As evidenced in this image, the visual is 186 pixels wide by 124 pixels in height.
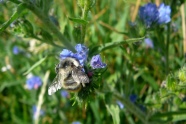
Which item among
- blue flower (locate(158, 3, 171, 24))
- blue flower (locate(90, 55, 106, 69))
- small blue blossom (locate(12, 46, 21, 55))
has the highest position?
small blue blossom (locate(12, 46, 21, 55))

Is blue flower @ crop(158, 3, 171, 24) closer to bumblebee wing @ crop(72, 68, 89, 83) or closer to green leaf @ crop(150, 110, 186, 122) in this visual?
green leaf @ crop(150, 110, 186, 122)

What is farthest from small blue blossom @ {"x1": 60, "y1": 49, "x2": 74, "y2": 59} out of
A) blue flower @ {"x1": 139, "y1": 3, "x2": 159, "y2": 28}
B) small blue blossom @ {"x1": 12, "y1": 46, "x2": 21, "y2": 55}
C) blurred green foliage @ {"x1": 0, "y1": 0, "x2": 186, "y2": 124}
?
small blue blossom @ {"x1": 12, "y1": 46, "x2": 21, "y2": 55}

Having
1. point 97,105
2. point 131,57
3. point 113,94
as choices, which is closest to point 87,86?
point 113,94

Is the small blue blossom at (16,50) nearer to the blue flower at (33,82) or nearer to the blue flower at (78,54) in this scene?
the blue flower at (33,82)

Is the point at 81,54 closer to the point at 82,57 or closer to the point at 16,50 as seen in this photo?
the point at 82,57

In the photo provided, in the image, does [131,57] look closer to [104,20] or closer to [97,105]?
[97,105]

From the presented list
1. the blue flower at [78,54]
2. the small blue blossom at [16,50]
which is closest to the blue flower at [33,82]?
the small blue blossom at [16,50]
